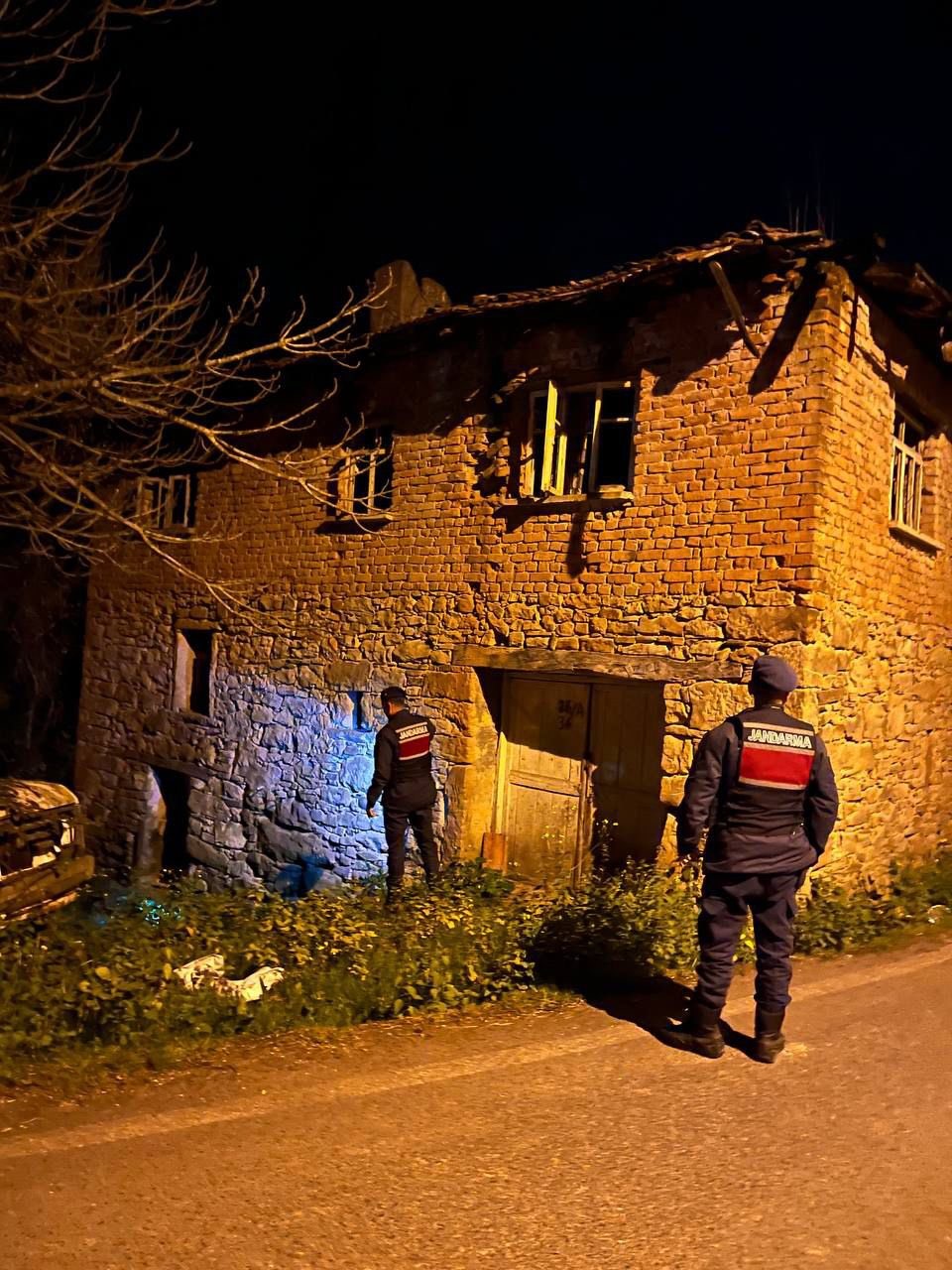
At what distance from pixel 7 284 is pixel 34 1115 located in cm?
640

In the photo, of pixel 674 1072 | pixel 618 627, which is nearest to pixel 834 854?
pixel 618 627

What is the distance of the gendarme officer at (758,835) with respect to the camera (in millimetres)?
4070

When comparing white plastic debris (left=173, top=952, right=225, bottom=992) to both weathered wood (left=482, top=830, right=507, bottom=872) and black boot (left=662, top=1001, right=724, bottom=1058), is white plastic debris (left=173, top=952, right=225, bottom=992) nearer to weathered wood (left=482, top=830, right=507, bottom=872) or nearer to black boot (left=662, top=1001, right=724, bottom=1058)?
black boot (left=662, top=1001, right=724, bottom=1058)

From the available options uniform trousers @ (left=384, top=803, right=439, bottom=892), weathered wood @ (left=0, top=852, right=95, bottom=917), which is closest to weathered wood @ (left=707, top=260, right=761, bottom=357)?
uniform trousers @ (left=384, top=803, right=439, bottom=892)

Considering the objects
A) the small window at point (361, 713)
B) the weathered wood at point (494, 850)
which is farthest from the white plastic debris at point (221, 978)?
the small window at point (361, 713)

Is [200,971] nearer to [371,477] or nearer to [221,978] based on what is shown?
[221,978]

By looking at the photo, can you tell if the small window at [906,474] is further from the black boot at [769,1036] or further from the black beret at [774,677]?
the black boot at [769,1036]

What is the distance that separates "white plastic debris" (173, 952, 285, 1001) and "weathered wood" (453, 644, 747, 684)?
3798 millimetres

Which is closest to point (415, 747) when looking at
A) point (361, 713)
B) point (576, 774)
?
point (576, 774)

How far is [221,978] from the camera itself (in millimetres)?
4648

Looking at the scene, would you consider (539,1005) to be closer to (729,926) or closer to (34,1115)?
(729,926)

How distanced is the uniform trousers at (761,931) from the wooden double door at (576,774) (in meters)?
3.41

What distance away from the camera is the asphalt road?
8.83 ft

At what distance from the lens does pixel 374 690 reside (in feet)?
31.3
